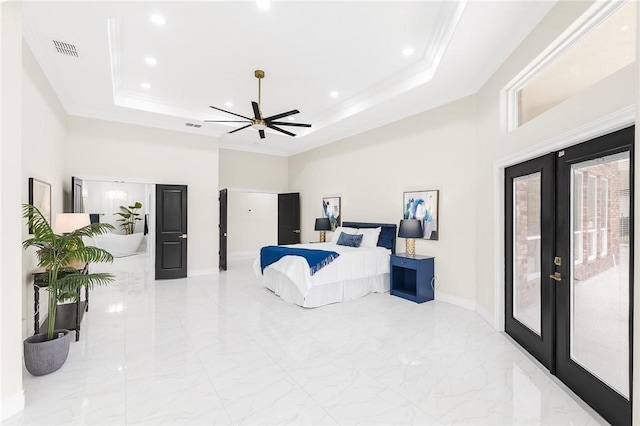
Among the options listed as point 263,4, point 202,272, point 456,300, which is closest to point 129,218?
point 202,272

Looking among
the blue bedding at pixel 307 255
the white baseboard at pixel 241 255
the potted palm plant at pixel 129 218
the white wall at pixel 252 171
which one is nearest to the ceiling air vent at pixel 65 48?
the blue bedding at pixel 307 255

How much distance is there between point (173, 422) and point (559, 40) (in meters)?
4.15

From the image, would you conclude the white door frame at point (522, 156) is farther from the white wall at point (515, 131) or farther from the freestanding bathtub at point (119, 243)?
the freestanding bathtub at point (119, 243)

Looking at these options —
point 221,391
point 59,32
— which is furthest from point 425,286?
point 59,32

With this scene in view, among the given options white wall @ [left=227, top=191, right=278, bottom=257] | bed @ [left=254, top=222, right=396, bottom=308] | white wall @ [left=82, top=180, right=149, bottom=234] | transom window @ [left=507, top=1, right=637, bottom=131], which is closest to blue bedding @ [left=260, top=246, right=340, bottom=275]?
bed @ [left=254, top=222, right=396, bottom=308]

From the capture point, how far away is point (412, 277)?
548 cm

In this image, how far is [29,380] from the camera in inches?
104

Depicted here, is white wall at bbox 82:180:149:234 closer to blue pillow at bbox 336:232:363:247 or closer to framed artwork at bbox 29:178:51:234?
framed artwork at bbox 29:178:51:234

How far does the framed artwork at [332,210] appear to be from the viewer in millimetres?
7238

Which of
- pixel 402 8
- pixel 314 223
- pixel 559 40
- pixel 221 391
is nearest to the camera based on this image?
pixel 221 391

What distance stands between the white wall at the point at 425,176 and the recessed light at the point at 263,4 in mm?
3076

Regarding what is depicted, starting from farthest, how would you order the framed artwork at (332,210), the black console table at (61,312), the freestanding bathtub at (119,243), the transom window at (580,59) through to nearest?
the freestanding bathtub at (119,243) → the framed artwork at (332,210) → the black console table at (61,312) → the transom window at (580,59)

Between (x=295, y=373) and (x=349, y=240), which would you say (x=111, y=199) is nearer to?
(x=349, y=240)

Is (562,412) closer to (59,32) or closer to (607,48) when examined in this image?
(607,48)
